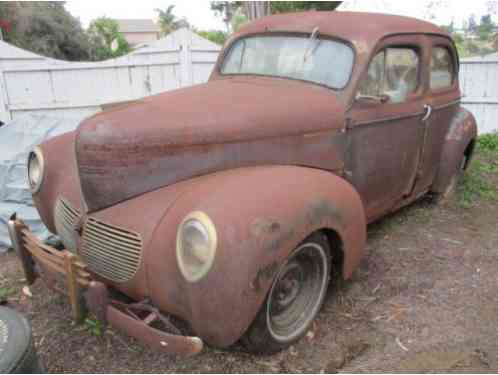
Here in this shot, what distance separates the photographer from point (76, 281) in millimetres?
2186

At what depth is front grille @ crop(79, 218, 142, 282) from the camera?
2.24 meters

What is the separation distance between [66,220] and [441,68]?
3.53 m

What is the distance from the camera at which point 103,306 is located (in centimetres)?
214

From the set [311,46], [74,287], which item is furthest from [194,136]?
[311,46]

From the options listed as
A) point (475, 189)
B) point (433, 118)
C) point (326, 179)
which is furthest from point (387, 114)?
point (475, 189)

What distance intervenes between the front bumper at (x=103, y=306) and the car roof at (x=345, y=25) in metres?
2.36

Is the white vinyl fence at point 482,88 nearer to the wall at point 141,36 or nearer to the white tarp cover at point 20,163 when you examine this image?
the white tarp cover at point 20,163

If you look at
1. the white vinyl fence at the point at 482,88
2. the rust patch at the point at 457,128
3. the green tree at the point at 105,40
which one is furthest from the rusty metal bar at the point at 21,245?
the green tree at the point at 105,40

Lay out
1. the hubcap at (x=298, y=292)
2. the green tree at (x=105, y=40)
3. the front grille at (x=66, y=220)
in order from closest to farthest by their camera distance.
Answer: the hubcap at (x=298, y=292)
the front grille at (x=66, y=220)
the green tree at (x=105, y=40)

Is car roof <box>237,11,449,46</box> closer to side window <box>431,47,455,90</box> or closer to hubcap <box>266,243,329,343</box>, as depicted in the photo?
side window <box>431,47,455,90</box>

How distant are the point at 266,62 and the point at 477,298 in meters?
2.34

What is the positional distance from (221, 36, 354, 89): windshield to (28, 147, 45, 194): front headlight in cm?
169

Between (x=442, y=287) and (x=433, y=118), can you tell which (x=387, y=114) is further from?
(x=442, y=287)

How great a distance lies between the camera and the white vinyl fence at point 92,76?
6.84m
